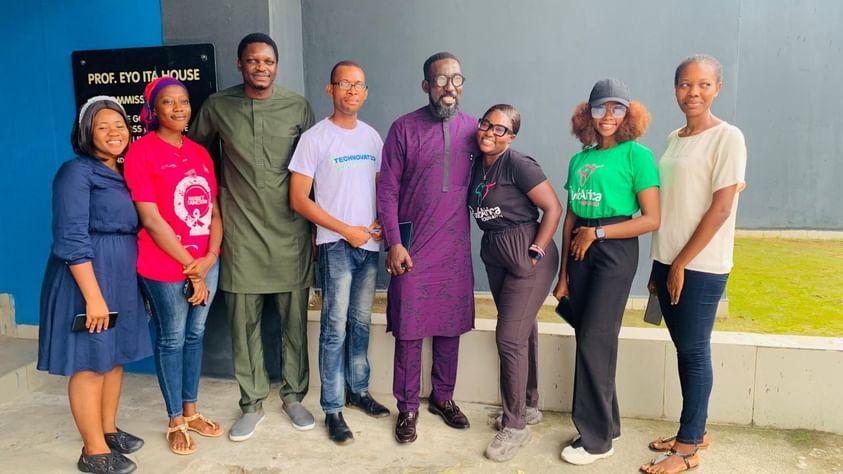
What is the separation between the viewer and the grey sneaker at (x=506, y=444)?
2746 millimetres

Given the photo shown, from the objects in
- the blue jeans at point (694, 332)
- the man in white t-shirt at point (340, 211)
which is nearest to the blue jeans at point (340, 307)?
the man in white t-shirt at point (340, 211)

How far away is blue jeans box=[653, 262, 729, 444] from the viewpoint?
2.46 metres

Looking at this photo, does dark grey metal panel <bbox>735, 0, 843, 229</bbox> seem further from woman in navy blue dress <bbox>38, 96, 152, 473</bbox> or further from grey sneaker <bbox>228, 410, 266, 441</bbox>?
woman in navy blue dress <bbox>38, 96, 152, 473</bbox>

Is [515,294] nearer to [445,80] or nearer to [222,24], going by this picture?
[445,80]

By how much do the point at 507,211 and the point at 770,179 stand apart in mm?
7260

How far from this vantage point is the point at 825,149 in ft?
27.4

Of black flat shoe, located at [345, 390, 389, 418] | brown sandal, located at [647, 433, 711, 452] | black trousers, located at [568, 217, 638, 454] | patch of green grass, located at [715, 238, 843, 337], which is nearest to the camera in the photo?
black trousers, located at [568, 217, 638, 454]

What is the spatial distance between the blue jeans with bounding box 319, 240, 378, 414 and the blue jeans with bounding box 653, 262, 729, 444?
53.4 inches

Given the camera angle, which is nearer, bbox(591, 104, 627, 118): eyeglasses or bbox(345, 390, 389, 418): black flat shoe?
bbox(591, 104, 627, 118): eyeglasses

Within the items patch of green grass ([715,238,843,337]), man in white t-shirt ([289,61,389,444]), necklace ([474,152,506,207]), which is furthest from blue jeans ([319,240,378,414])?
patch of green grass ([715,238,843,337])

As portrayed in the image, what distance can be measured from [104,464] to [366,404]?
1237 mm

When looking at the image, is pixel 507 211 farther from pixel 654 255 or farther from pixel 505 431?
pixel 505 431

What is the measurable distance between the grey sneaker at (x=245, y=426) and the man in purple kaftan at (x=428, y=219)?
0.72 metres

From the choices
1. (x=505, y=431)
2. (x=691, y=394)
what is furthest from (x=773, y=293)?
(x=505, y=431)
